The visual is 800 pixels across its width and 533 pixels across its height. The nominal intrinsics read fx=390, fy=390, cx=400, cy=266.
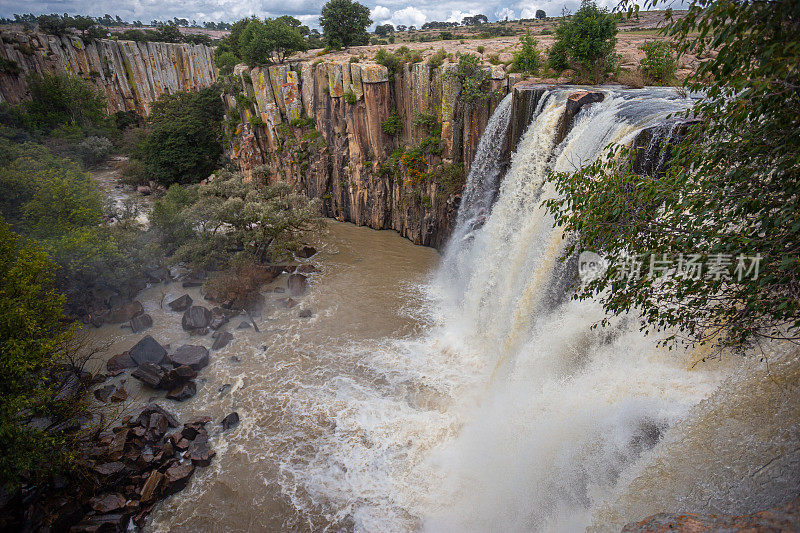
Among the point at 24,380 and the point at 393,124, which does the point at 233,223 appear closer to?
the point at 393,124

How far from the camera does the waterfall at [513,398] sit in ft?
23.9

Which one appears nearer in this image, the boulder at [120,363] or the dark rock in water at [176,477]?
the dark rock in water at [176,477]

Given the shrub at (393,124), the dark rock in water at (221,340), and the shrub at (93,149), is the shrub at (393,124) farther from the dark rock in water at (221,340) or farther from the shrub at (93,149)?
the shrub at (93,149)

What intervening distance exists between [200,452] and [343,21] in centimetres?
3095

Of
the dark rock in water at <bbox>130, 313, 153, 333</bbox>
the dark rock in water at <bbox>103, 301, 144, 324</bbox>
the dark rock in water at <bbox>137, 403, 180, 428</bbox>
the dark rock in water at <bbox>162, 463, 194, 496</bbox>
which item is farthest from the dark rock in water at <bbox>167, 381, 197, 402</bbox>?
the dark rock in water at <bbox>103, 301, 144, 324</bbox>

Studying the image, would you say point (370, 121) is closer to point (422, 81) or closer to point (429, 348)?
point (422, 81)

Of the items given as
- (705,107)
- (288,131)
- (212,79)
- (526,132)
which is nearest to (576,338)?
(705,107)

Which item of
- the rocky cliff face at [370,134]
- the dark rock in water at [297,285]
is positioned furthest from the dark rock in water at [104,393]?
the rocky cliff face at [370,134]

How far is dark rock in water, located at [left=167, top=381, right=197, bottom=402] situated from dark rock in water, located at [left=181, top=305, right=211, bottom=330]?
124 inches

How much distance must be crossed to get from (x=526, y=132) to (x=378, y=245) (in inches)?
399

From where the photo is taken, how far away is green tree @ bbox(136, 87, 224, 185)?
27922 millimetres

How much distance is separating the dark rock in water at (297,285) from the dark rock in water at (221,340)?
357 centimetres

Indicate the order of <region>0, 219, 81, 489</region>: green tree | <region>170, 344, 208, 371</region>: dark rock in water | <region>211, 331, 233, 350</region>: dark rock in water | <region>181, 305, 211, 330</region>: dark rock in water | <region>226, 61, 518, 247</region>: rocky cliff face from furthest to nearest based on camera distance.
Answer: <region>226, 61, 518, 247</region>: rocky cliff face → <region>181, 305, 211, 330</region>: dark rock in water → <region>211, 331, 233, 350</region>: dark rock in water → <region>170, 344, 208, 371</region>: dark rock in water → <region>0, 219, 81, 489</region>: green tree

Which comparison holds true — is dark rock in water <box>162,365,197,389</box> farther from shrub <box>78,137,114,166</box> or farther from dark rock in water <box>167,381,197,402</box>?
shrub <box>78,137,114,166</box>
